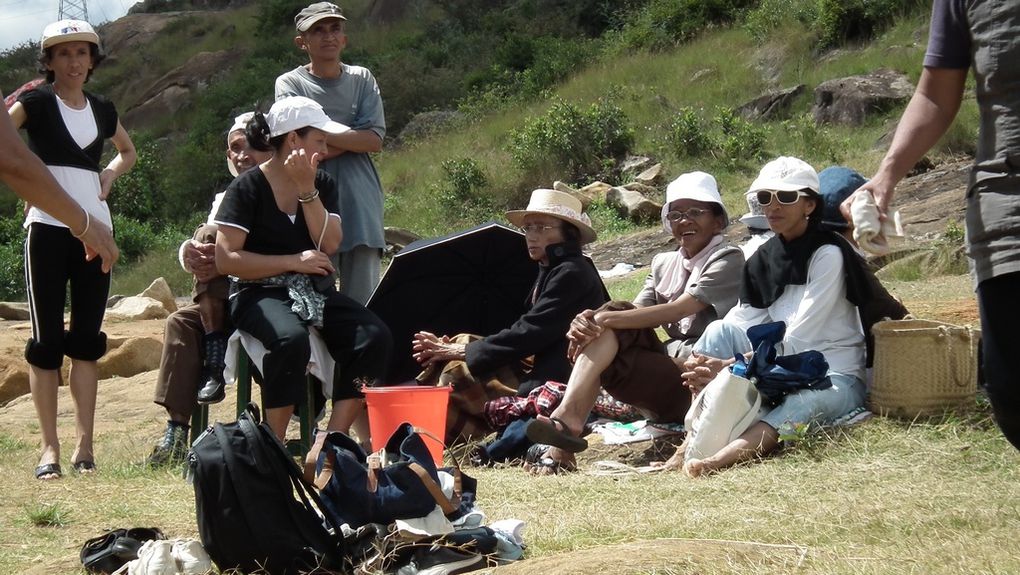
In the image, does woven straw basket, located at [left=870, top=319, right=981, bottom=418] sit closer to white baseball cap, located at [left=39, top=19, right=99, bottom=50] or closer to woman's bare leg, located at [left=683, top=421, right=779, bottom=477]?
woman's bare leg, located at [left=683, top=421, right=779, bottom=477]

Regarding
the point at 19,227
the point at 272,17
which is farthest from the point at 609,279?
Result: the point at 272,17

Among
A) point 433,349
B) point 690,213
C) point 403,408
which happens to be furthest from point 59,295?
point 690,213

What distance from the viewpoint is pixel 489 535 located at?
3.63 metres

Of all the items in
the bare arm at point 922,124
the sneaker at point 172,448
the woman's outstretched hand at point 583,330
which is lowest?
the sneaker at point 172,448

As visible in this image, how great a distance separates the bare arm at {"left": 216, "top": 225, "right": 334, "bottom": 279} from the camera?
559 cm

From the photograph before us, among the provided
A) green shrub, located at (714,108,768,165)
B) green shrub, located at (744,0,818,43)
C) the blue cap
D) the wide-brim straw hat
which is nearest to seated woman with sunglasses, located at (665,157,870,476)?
the blue cap

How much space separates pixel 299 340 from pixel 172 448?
99 centimetres

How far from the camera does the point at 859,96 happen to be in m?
16.9

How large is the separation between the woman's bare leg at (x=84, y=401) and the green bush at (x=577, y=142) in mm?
13079

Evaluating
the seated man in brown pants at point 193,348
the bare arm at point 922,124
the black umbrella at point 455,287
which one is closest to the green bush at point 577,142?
the black umbrella at point 455,287

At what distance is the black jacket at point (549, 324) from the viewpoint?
20.0ft

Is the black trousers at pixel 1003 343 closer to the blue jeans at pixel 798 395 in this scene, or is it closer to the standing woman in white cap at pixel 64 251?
the blue jeans at pixel 798 395

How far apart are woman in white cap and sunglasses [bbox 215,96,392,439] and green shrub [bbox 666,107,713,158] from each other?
12.2 m

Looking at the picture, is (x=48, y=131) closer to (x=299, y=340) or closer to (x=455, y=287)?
(x=299, y=340)
